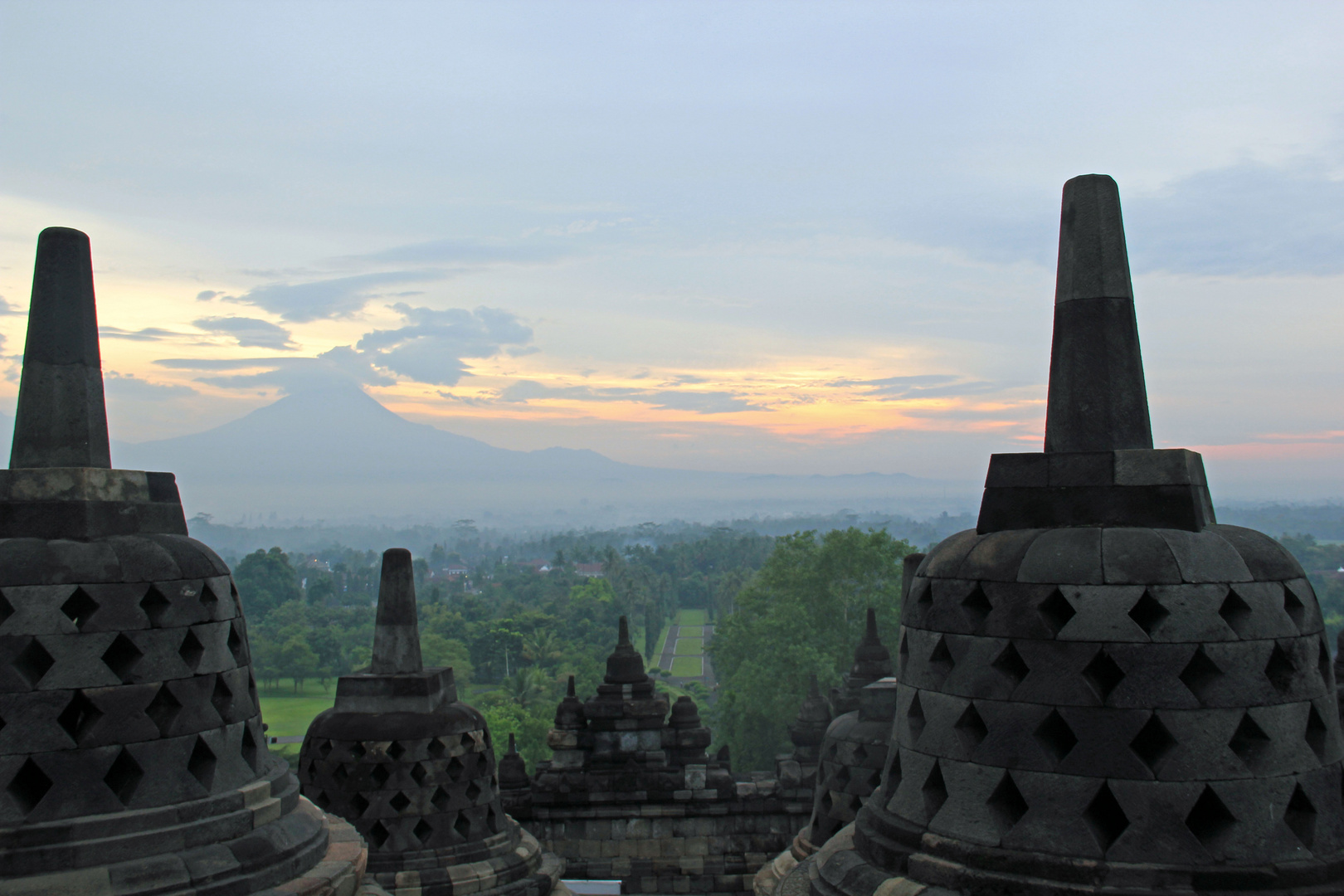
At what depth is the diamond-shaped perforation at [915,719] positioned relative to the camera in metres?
5.02

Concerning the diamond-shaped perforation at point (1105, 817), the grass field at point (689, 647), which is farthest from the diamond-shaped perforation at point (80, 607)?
the grass field at point (689, 647)

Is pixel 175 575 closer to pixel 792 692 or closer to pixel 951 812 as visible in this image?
pixel 951 812

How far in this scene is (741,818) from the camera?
1695 cm

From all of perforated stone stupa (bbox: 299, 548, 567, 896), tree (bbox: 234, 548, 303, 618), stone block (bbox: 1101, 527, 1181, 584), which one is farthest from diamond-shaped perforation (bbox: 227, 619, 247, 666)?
tree (bbox: 234, 548, 303, 618)

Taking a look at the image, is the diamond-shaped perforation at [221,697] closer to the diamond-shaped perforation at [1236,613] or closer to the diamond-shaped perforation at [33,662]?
the diamond-shaped perforation at [33,662]

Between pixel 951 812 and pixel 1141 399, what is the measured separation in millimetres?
2343

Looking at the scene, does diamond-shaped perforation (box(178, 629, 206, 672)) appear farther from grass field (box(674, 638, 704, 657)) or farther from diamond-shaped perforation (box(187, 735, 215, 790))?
grass field (box(674, 638, 704, 657))

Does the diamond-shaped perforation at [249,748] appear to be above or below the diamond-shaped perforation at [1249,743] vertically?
below

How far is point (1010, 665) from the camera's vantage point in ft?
15.4

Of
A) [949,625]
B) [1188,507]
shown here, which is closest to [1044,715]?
[949,625]

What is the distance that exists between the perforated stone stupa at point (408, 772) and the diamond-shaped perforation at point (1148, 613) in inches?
298

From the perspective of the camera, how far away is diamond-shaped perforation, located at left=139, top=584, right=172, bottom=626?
5605mm

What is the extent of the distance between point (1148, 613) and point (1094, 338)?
1528mm

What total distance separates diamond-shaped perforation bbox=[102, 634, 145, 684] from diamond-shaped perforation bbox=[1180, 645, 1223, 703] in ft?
17.8
